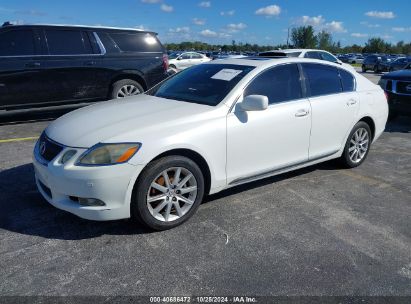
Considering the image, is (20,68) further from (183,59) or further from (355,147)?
(183,59)

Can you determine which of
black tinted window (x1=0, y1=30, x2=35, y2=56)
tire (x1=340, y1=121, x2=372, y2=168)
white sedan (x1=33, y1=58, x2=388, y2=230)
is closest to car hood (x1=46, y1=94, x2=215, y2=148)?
white sedan (x1=33, y1=58, x2=388, y2=230)

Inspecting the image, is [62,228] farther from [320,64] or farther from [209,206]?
[320,64]

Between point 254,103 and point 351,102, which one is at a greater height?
point 254,103

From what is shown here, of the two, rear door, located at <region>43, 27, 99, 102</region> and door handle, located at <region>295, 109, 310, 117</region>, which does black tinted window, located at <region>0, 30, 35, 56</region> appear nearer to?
rear door, located at <region>43, 27, 99, 102</region>

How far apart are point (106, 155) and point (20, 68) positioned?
512 centimetres

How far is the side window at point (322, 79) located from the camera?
4625 millimetres

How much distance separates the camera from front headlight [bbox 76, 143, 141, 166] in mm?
3180

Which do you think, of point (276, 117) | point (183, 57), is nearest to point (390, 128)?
point (276, 117)

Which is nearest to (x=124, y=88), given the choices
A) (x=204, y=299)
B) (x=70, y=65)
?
(x=70, y=65)

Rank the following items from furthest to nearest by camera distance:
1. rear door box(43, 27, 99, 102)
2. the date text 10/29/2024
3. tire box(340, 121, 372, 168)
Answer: rear door box(43, 27, 99, 102)
tire box(340, 121, 372, 168)
the date text 10/29/2024

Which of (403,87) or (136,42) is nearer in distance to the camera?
(403,87)

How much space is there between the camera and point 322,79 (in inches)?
189

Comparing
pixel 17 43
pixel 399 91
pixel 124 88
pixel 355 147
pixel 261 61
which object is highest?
pixel 17 43

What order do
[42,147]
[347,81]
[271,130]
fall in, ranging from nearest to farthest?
1. [42,147]
2. [271,130]
3. [347,81]
